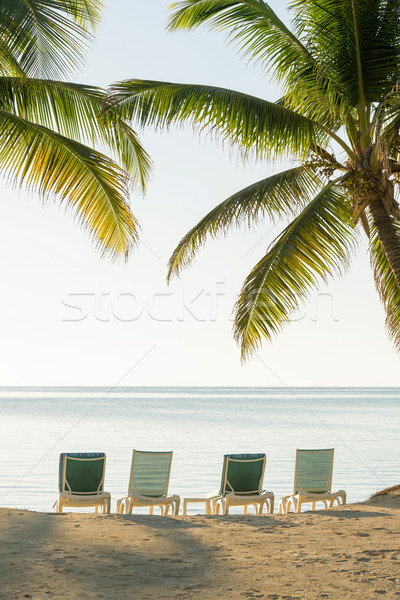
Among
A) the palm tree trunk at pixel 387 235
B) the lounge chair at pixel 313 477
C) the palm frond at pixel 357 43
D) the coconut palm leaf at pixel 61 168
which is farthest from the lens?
the lounge chair at pixel 313 477

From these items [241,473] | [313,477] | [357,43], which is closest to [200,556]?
[241,473]

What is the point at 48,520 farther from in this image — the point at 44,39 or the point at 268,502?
the point at 44,39

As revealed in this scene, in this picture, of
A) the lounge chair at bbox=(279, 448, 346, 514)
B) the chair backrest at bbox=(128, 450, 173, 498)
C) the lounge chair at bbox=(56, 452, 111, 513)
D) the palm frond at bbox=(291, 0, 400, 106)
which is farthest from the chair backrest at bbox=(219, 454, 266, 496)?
the palm frond at bbox=(291, 0, 400, 106)

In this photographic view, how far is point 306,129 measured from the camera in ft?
23.1

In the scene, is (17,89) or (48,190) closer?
(48,190)

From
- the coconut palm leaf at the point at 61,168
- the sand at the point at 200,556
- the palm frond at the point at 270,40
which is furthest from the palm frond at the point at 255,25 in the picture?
the sand at the point at 200,556

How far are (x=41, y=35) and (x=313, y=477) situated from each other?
598cm

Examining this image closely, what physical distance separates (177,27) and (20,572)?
6675 mm

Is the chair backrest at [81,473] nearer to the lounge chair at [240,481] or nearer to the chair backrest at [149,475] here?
the chair backrest at [149,475]

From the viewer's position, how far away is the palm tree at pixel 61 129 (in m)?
6.17

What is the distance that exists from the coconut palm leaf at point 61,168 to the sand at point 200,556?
9.81 feet

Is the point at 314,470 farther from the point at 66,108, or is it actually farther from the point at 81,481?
the point at 66,108

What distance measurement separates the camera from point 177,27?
788cm

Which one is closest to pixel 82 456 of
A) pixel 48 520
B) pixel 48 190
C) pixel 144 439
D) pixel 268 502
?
pixel 48 520
